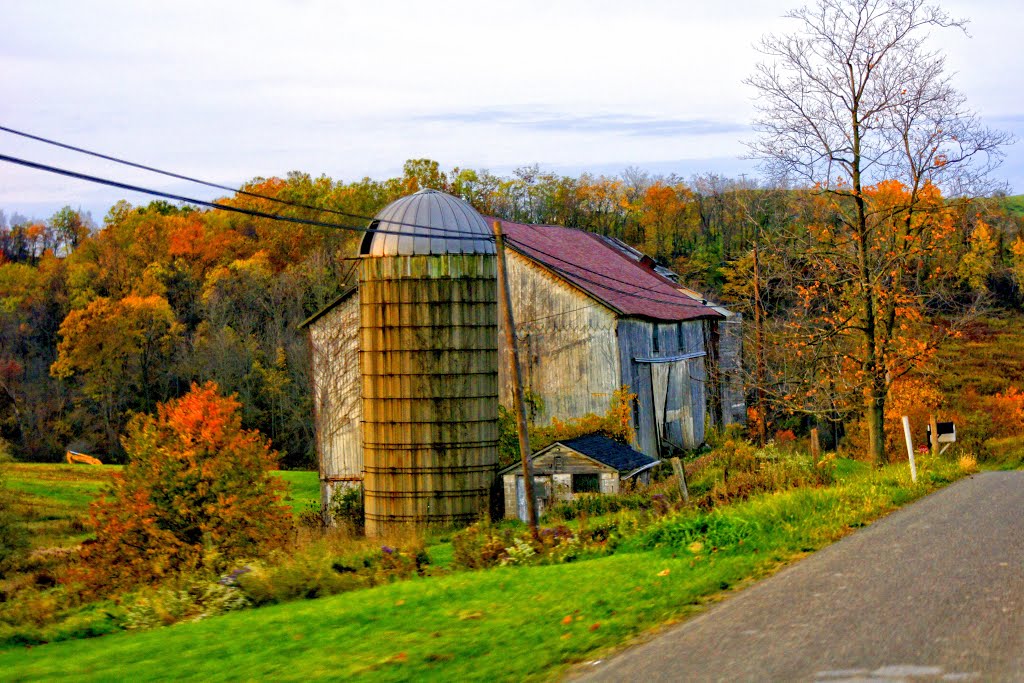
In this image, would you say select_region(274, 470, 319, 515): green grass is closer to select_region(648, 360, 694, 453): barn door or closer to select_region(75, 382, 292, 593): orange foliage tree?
select_region(648, 360, 694, 453): barn door

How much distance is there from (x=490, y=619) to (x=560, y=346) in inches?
1008

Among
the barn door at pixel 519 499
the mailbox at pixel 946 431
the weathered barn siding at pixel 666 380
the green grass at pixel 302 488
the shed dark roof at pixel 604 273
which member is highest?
the shed dark roof at pixel 604 273

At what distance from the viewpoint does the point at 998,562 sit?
371 inches

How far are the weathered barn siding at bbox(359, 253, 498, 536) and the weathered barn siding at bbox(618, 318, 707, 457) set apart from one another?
6832 millimetres

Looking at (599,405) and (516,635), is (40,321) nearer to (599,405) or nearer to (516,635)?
(599,405)

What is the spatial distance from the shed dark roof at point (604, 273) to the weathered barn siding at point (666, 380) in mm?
674

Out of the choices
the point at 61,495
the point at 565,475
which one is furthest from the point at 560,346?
the point at 61,495

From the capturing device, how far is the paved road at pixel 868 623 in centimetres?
635

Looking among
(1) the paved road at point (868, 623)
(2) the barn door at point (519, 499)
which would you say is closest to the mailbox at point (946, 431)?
(1) the paved road at point (868, 623)

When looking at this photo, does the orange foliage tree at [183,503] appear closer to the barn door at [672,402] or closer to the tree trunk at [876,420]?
the tree trunk at [876,420]

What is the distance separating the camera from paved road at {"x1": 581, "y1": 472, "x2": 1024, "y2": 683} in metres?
6.35

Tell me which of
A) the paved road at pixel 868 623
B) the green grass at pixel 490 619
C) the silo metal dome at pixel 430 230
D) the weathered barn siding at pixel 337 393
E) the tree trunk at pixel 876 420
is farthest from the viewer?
the weathered barn siding at pixel 337 393

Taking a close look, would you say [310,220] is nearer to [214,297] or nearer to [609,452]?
[609,452]

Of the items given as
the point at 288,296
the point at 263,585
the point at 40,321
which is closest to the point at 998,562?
the point at 263,585
